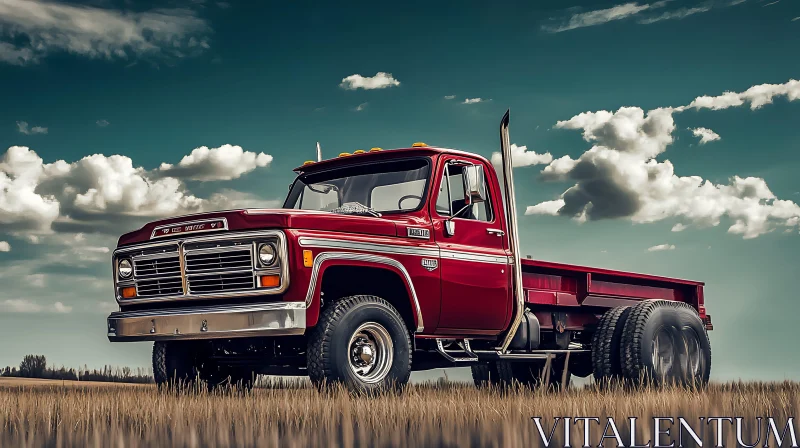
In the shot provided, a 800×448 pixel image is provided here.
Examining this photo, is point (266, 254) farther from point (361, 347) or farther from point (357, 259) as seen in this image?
point (361, 347)

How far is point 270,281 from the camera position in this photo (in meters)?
7.91

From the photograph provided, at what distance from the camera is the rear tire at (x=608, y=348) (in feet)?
35.9

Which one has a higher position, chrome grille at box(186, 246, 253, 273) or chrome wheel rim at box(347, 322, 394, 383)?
chrome grille at box(186, 246, 253, 273)

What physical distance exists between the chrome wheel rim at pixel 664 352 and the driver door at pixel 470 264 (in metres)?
2.60

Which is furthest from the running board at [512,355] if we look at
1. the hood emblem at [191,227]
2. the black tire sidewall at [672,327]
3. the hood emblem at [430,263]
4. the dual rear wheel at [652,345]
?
the hood emblem at [191,227]

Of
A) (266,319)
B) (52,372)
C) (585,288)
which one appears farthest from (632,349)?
(52,372)

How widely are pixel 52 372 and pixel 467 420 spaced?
9712 mm

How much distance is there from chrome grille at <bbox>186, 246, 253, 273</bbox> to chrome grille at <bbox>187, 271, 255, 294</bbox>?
55 mm

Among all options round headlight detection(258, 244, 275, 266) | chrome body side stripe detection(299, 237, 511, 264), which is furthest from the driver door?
round headlight detection(258, 244, 275, 266)

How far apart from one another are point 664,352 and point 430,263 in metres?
4.16

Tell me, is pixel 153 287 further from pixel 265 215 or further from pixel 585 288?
pixel 585 288

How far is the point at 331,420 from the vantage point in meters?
6.02

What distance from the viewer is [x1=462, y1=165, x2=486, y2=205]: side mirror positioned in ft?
29.4

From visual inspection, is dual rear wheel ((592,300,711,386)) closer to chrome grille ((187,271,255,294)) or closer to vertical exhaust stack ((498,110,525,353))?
vertical exhaust stack ((498,110,525,353))
